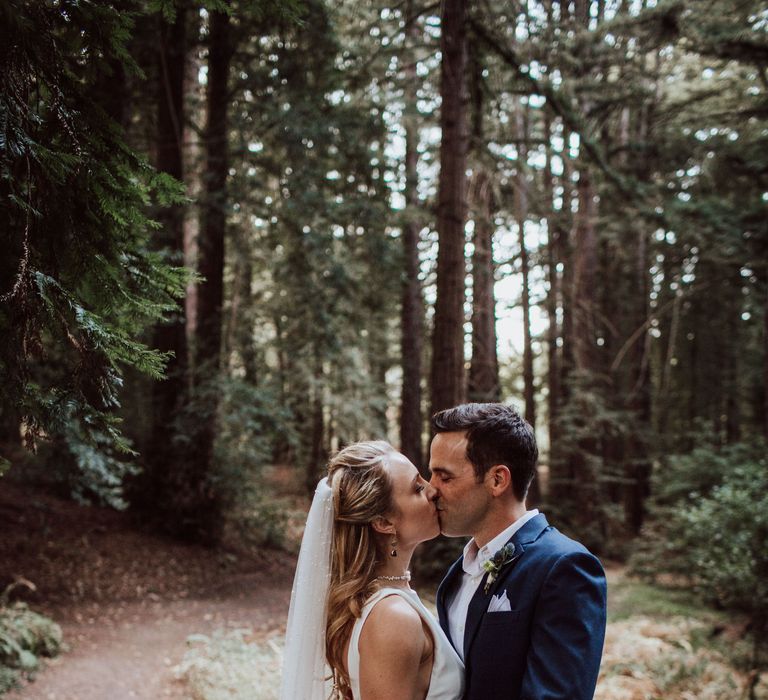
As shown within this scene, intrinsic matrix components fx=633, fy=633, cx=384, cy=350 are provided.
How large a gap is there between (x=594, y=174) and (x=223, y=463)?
866cm

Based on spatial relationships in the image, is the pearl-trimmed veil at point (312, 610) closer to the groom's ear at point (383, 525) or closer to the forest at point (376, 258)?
the groom's ear at point (383, 525)

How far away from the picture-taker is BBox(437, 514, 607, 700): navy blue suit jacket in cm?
208

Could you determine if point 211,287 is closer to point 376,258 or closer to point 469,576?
point 376,258

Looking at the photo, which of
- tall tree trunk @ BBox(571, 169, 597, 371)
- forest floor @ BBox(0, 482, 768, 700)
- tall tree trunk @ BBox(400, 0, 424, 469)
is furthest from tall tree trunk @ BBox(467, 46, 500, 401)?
forest floor @ BBox(0, 482, 768, 700)

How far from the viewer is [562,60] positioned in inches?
350

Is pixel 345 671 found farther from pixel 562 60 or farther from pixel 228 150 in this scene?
pixel 228 150

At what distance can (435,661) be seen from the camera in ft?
8.22

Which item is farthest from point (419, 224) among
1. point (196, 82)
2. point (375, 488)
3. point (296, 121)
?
point (375, 488)

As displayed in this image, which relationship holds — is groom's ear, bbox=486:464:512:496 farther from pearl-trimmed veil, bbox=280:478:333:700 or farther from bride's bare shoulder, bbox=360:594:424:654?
pearl-trimmed veil, bbox=280:478:333:700

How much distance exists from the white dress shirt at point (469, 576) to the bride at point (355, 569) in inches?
6.6

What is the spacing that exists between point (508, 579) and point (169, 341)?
1025 cm

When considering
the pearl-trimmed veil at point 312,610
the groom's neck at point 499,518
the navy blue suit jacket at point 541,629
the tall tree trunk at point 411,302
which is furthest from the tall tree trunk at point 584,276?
the navy blue suit jacket at point 541,629

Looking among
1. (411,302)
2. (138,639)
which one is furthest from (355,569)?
(411,302)

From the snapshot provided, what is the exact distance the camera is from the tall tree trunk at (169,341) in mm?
10742
